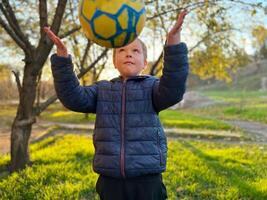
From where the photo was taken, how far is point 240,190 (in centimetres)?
567

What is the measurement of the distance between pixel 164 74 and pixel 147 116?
35 cm

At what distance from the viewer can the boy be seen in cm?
307

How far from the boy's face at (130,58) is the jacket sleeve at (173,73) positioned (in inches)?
9.3

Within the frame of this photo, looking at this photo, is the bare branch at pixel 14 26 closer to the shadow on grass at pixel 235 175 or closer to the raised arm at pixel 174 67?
the shadow on grass at pixel 235 175

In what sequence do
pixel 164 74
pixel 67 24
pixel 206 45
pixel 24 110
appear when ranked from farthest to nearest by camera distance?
pixel 206 45 < pixel 67 24 < pixel 24 110 < pixel 164 74

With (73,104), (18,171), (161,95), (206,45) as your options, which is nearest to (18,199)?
(18,171)

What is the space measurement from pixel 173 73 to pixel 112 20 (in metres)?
0.59

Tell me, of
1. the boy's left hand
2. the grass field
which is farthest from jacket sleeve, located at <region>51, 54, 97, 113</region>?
the grass field

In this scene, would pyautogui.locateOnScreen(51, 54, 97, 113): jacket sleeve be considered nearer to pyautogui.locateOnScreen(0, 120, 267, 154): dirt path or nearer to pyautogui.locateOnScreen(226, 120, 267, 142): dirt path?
pyautogui.locateOnScreen(0, 120, 267, 154): dirt path

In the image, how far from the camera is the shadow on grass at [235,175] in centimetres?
553

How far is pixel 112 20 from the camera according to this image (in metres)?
2.63

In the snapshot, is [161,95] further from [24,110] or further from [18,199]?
[24,110]

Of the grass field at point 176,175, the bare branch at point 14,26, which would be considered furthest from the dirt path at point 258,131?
the bare branch at point 14,26

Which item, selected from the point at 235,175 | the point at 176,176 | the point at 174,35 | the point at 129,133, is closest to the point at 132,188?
the point at 129,133
